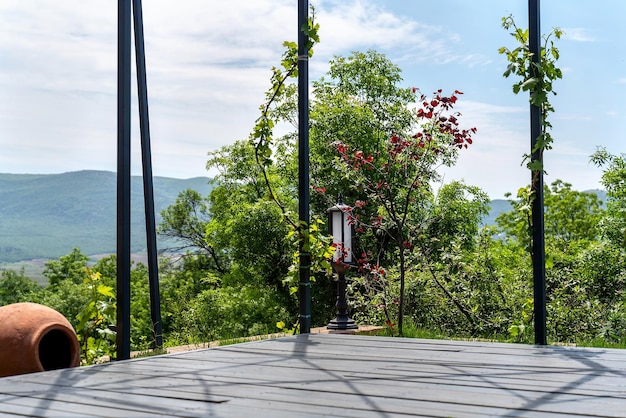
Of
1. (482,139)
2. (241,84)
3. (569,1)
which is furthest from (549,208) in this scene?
(241,84)

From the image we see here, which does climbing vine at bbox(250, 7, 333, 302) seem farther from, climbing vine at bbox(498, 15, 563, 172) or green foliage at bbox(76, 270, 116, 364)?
climbing vine at bbox(498, 15, 563, 172)

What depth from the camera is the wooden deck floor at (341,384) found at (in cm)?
218

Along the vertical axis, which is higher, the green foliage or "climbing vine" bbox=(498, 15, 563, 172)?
"climbing vine" bbox=(498, 15, 563, 172)

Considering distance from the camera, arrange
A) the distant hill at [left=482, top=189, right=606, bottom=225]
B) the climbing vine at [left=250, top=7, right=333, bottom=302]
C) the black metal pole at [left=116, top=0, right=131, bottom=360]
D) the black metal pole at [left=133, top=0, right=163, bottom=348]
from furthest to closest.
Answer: the distant hill at [left=482, top=189, right=606, bottom=225], the black metal pole at [left=133, top=0, right=163, bottom=348], the climbing vine at [left=250, top=7, right=333, bottom=302], the black metal pole at [left=116, top=0, right=131, bottom=360]

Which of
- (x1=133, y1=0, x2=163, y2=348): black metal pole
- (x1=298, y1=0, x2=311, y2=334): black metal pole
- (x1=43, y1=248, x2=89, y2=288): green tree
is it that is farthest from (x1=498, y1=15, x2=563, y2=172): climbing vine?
(x1=43, y1=248, x2=89, y2=288): green tree

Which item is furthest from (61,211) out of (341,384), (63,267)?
(341,384)

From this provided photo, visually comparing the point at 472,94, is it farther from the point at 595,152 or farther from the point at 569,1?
the point at 595,152

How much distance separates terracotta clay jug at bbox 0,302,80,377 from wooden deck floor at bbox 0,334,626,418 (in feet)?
1.74

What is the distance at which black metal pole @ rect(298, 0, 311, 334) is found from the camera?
416 centimetres

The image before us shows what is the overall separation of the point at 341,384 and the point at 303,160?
1852 mm

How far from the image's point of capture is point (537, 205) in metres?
3.59

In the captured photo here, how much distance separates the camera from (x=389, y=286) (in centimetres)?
603

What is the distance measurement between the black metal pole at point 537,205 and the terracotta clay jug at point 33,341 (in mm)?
2249

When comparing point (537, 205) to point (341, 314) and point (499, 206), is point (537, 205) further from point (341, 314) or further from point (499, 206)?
point (499, 206)
